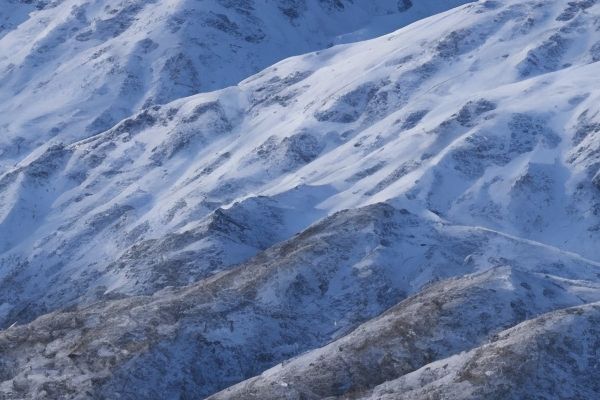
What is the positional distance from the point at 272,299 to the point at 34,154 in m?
62.7

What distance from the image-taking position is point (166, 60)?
5586 inches

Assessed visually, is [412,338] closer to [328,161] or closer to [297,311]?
[297,311]

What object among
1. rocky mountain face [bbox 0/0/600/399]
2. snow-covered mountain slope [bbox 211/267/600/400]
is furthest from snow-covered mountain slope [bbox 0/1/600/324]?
snow-covered mountain slope [bbox 211/267/600/400]

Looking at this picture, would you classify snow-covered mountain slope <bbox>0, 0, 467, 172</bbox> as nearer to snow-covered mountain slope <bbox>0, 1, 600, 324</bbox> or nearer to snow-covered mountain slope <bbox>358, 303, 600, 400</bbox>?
snow-covered mountain slope <bbox>0, 1, 600, 324</bbox>

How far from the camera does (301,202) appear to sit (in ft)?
311

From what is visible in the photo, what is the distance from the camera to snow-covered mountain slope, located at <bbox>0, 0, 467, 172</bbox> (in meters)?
137

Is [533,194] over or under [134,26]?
under

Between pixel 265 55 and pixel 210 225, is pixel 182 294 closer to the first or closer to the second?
pixel 210 225

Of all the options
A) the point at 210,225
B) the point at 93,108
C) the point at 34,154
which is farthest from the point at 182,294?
the point at 93,108

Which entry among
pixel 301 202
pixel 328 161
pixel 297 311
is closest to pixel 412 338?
pixel 297 311

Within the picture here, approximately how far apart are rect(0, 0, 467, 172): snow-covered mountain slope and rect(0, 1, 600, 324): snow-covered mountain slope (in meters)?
Answer: 12.3

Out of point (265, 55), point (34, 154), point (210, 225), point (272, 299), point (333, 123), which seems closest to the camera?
point (272, 299)

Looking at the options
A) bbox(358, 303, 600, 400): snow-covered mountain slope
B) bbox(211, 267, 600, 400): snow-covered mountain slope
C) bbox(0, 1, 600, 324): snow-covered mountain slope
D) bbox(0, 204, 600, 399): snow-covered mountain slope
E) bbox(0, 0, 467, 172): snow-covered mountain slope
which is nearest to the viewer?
bbox(358, 303, 600, 400): snow-covered mountain slope

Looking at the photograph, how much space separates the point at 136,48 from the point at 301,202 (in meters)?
57.2
